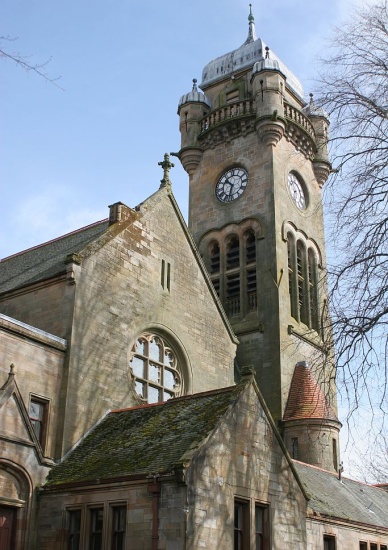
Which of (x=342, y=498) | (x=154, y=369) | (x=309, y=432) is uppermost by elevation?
(x=154, y=369)

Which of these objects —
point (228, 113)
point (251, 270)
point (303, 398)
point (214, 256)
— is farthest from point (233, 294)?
point (228, 113)

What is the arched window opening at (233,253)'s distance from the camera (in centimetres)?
4153

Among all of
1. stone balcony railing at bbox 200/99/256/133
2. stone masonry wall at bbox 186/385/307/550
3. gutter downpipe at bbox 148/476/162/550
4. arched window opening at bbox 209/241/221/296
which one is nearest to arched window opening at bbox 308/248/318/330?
arched window opening at bbox 209/241/221/296

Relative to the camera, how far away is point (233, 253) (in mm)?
41969

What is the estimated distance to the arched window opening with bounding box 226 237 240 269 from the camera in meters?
41.5

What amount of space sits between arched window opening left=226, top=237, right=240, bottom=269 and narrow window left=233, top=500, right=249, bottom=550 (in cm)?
2223

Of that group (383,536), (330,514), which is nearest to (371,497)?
(383,536)

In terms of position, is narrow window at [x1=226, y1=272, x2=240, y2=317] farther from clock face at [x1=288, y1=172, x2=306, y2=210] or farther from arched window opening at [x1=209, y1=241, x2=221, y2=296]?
clock face at [x1=288, y1=172, x2=306, y2=210]

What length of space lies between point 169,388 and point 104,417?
4119 mm

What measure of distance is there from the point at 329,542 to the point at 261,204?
20725 millimetres

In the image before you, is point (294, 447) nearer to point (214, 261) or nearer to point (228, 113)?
point (214, 261)

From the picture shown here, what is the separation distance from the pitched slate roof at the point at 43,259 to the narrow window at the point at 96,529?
7789mm

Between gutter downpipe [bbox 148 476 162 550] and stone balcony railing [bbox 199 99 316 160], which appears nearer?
gutter downpipe [bbox 148 476 162 550]

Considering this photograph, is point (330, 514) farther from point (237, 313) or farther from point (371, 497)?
point (237, 313)
